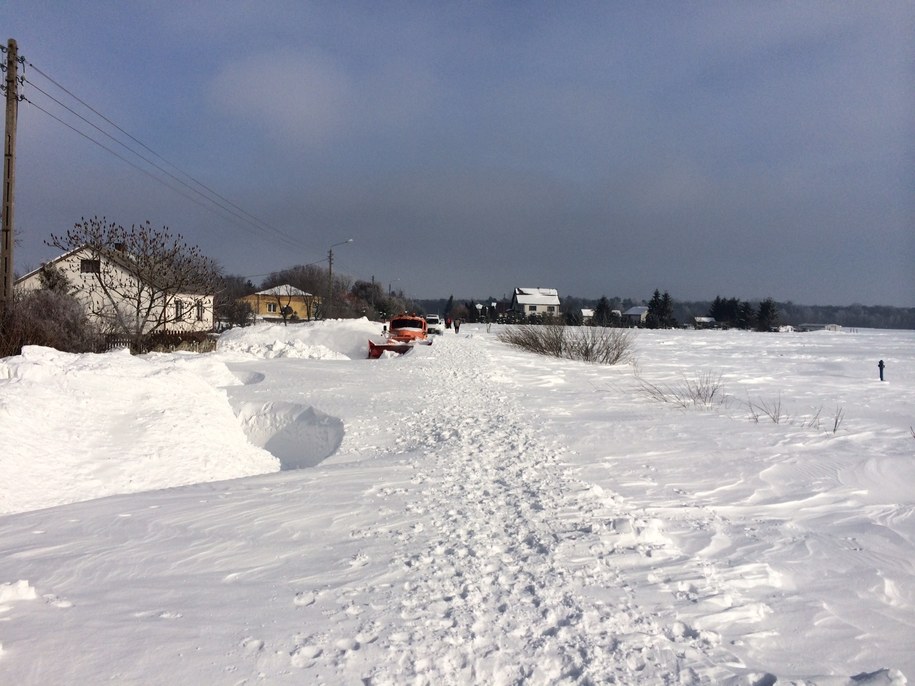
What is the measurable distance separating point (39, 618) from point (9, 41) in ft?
55.1

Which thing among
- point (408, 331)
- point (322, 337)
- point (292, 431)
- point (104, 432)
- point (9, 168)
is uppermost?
point (9, 168)

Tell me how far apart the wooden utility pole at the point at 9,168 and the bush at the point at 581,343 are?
2010 cm

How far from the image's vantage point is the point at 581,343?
26469 millimetres

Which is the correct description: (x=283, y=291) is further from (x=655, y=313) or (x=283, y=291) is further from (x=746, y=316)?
(x=746, y=316)

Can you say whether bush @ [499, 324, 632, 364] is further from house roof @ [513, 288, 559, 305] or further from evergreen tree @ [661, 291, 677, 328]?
house roof @ [513, 288, 559, 305]

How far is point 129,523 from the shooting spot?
5301mm

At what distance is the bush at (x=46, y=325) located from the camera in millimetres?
13633

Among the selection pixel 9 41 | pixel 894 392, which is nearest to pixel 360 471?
pixel 9 41

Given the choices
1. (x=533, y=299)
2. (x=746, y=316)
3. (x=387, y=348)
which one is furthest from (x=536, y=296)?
(x=387, y=348)

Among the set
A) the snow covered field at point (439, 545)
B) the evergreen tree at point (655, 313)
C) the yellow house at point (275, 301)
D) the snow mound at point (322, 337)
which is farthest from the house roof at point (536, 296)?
the snow covered field at point (439, 545)

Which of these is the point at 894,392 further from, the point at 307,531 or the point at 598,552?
the point at 307,531

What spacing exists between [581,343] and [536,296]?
10084 centimetres

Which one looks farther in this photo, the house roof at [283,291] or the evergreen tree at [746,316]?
the evergreen tree at [746,316]

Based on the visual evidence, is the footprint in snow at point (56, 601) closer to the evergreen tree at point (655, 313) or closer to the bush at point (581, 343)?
the bush at point (581, 343)
